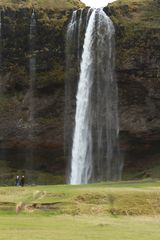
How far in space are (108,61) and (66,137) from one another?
29.4 feet

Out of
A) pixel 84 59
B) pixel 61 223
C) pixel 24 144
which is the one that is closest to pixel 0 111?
pixel 24 144

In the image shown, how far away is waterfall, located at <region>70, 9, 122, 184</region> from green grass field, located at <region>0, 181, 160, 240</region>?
25854 millimetres

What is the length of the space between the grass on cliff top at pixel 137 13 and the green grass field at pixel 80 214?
104 feet

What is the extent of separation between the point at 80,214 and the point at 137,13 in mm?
38227

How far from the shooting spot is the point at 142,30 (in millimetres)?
56906

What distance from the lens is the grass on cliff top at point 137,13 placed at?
57.5m

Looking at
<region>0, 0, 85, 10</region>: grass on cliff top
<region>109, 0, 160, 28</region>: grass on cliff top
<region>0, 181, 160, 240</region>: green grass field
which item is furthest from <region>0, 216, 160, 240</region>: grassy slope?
<region>0, 0, 85, 10</region>: grass on cliff top

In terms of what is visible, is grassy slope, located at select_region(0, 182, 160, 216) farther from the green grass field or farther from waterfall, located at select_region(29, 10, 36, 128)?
waterfall, located at select_region(29, 10, 36, 128)

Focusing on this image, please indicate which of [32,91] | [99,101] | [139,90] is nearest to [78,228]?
[139,90]

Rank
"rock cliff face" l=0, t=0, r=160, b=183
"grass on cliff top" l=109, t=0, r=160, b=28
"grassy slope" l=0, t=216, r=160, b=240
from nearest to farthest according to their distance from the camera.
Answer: "grassy slope" l=0, t=216, r=160, b=240 → "rock cliff face" l=0, t=0, r=160, b=183 → "grass on cliff top" l=109, t=0, r=160, b=28

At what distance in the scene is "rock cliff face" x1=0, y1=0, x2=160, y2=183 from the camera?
184 ft

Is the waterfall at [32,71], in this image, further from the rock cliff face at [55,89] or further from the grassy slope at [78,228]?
the grassy slope at [78,228]

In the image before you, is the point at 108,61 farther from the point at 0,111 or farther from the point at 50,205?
the point at 50,205

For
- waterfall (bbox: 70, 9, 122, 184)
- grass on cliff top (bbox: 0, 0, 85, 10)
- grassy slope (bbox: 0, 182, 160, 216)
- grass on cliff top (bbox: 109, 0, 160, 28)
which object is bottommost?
grassy slope (bbox: 0, 182, 160, 216)
